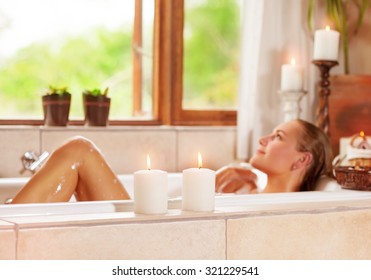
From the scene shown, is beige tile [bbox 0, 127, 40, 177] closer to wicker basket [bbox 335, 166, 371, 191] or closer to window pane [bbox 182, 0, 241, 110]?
window pane [bbox 182, 0, 241, 110]

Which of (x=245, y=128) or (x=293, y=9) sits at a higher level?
(x=293, y=9)

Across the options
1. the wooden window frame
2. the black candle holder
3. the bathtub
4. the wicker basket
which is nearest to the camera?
the bathtub

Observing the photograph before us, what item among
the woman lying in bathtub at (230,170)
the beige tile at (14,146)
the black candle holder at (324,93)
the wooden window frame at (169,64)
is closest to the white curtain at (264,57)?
the black candle holder at (324,93)

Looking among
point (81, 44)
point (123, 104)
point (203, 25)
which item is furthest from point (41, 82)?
point (203, 25)

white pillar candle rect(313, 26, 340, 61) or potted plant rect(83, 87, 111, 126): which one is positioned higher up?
white pillar candle rect(313, 26, 340, 61)

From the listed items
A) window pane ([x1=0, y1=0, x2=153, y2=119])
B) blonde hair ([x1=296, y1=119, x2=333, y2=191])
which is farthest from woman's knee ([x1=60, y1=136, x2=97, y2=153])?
window pane ([x1=0, y1=0, x2=153, y2=119])

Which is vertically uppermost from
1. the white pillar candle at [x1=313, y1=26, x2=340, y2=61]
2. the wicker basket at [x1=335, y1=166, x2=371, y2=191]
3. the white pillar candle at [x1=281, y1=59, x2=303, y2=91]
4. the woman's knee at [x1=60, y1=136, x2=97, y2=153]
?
the white pillar candle at [x1=313, y1=26, x2=340, y2=61]

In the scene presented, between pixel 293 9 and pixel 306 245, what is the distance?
168 centimetres

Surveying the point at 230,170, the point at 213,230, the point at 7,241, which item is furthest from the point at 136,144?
the point at 7,241

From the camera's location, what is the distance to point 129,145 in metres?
2.86

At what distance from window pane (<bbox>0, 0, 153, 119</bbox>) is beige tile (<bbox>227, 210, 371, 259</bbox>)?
166 cm

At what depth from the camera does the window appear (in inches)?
121
